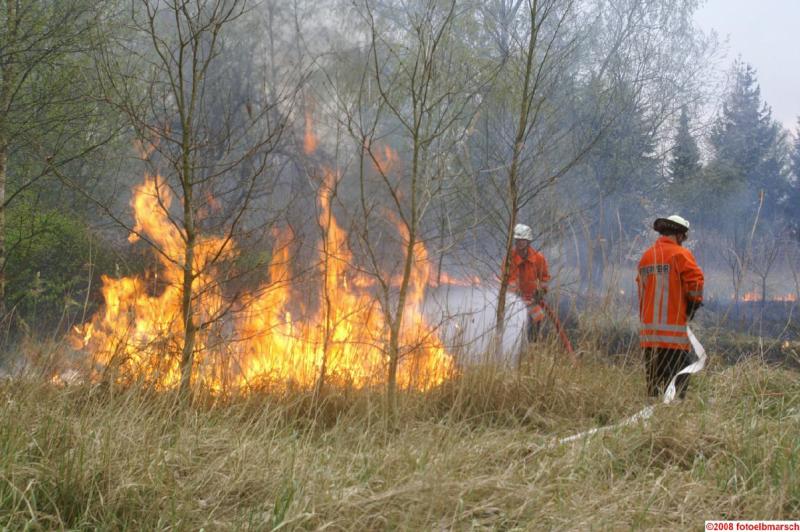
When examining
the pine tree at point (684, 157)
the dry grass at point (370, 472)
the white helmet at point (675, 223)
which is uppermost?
the pine tree at point (684, 157)

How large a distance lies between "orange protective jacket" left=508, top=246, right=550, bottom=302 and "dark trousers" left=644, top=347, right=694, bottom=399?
1.35 metres

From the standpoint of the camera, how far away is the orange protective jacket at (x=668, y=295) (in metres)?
5.35

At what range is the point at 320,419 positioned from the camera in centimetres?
455

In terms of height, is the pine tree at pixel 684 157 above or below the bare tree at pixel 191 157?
above

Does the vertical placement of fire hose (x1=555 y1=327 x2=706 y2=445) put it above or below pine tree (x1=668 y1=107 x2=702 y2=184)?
below

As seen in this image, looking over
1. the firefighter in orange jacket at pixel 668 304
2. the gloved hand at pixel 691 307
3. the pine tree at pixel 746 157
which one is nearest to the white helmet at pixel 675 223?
the firefighter in orange jacket at pixel 668 304

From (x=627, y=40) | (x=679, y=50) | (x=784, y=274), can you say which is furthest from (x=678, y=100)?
(x=784, y=274)

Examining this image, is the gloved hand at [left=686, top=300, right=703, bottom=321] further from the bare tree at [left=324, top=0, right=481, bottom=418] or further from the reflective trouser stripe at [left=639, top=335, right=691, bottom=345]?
the bare tree at [left=324, top=0, right=481, bottom=418]

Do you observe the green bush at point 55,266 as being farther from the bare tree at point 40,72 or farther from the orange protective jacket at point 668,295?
the orange protective jacket at point 668,295

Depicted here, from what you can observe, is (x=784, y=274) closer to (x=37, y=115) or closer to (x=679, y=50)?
(x=679, y=50)

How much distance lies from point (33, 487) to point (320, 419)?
2100 millimetres

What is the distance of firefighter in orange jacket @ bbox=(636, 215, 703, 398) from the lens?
210 inches

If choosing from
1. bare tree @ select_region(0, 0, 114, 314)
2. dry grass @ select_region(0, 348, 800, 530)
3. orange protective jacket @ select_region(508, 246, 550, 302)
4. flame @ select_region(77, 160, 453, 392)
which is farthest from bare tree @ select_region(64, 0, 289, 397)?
orange protective jacket @ select_region(508, 246, 550, 302)

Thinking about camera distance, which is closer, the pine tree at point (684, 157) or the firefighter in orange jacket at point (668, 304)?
the firefighter in orange jacket at point (668, 304)
